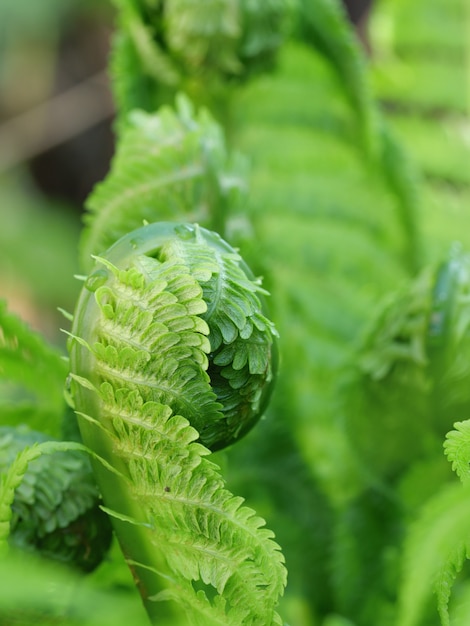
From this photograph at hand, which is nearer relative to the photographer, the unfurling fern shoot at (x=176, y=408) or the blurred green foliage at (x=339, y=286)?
the unfurling fern shoot at (x=176, y=408)

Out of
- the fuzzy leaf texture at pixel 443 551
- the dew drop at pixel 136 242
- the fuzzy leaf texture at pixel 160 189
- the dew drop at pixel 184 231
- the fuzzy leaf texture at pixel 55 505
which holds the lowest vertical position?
the fuzzy leaf texture at pixel 55 505

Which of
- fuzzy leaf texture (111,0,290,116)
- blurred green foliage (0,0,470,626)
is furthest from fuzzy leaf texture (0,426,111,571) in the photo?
fuzzy leaf texture (111,0,290,116)

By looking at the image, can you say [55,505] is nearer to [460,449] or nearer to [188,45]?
[460,449]

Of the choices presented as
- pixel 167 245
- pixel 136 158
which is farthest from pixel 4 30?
pixel 167 245

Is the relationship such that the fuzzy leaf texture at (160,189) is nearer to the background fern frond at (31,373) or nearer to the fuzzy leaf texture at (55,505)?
the background fern frond at (31,373)

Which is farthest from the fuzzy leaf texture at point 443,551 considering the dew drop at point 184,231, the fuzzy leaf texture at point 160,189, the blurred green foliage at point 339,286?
the fuzzy leaf texture at point 160,189

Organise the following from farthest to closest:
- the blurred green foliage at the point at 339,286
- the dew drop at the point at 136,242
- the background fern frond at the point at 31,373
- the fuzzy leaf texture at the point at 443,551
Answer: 1. the blurred green foliage at the point at 339,286
2. the background fern frond at the point at 31,373
3. the dew drop at the point at 136,242
4. the fuzzy leaf texture at the point at 443,551

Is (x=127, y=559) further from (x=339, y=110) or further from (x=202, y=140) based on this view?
(x=339, y=110)
